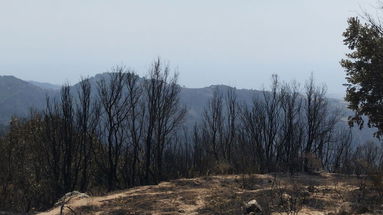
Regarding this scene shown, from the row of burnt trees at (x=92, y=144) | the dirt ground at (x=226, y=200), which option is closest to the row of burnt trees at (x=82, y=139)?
the row of burnt trees at (x=92, y=144)

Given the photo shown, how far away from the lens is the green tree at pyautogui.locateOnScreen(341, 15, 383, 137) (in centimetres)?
1734

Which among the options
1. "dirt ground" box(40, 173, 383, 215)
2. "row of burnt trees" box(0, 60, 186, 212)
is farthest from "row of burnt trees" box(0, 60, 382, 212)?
"dirt ground" box(40, 173, 383, 215)

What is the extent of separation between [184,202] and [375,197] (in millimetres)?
7606

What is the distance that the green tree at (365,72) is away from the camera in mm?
17344

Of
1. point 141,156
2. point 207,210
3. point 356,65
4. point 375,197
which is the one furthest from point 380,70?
point 141,156

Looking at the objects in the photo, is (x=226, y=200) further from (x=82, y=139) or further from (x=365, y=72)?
(x=82, y=139)

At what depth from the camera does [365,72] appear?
17.9 metres

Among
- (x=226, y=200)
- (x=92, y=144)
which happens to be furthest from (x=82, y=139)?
(x=226, y=200)

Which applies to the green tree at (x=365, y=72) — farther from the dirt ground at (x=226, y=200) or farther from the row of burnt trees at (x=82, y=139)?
the row of burnt trees at (x=82, y=139)

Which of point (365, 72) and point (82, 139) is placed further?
point (82, 139)

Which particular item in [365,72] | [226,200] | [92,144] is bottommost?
[226,200]

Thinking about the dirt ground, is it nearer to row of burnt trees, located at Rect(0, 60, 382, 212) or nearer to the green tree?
the green tree

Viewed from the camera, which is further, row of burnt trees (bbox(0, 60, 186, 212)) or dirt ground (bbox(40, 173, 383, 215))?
row of burnt trees (bbox(0, 60, 186, 212))

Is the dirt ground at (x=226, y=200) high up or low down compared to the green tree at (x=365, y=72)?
down
